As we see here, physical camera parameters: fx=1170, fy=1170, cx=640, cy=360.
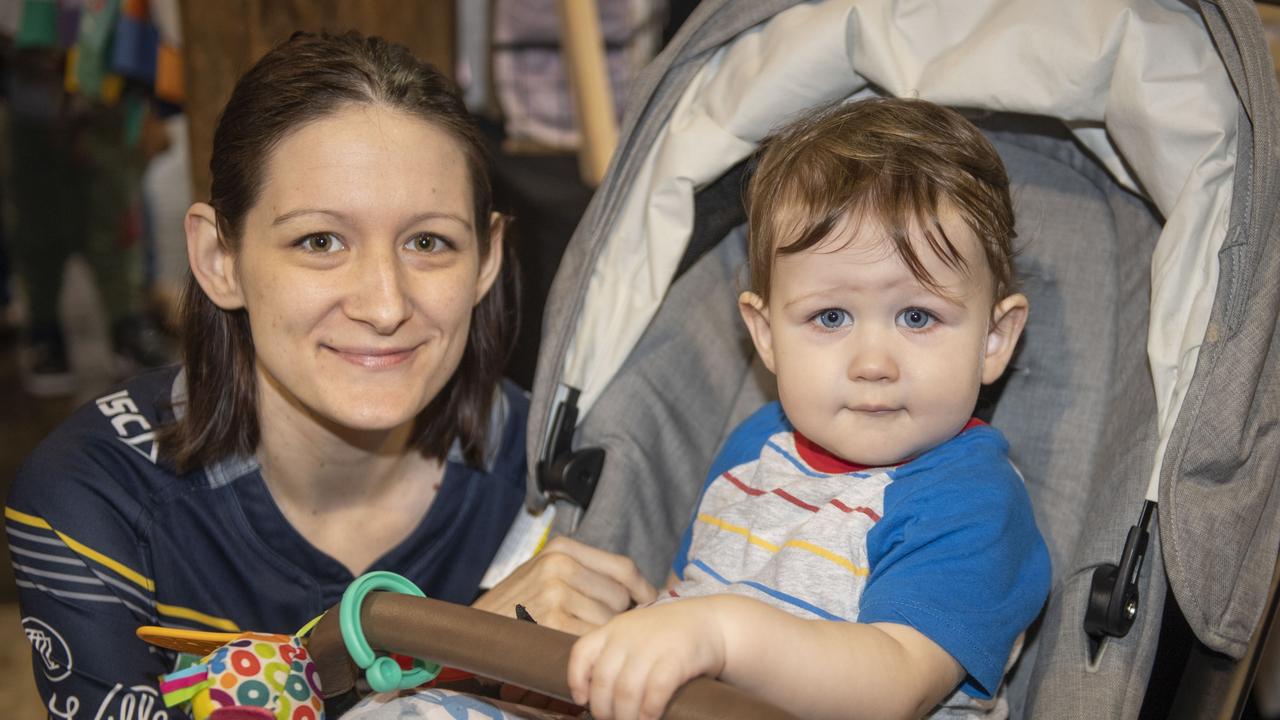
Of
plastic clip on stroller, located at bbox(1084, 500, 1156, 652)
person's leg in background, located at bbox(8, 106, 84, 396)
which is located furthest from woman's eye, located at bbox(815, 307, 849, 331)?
person's leg in background, located at bbox(8, 106, 84, 396)

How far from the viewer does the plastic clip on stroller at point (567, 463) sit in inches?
56.6

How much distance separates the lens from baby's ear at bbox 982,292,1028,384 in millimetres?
1216

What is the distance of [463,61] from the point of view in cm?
330

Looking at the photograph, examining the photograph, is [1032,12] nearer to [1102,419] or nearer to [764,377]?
[1102,419]

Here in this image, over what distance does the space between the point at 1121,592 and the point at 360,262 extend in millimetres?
875

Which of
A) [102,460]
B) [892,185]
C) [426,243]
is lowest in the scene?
[102,460]

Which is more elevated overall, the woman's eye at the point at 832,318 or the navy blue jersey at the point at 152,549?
the woman's eye at the point at 832,318

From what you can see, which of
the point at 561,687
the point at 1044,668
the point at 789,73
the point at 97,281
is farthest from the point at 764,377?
the point at 97,281

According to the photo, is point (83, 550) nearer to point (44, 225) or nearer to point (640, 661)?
point (640, 661)

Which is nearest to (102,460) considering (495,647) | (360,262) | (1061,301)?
(360,262)

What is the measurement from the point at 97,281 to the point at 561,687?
408 centimetres

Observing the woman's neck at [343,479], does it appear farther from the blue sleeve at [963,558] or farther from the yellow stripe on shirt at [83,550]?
the blue sleeve at [963,558]

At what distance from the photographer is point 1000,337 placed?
4.05 ft

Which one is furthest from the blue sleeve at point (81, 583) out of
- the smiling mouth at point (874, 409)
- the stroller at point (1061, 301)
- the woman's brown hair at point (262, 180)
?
the smiling mouth at point (874, 409)
